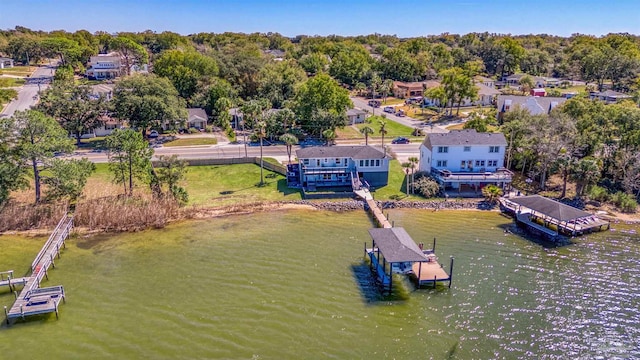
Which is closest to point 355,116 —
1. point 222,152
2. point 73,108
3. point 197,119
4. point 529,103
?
point 197,119

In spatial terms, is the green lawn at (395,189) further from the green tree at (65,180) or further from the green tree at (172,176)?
the green tree at (65,180)

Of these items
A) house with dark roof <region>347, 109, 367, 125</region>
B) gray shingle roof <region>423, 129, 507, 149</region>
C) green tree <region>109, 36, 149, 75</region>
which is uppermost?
green tree <region>109, 36, 149, 75</region>

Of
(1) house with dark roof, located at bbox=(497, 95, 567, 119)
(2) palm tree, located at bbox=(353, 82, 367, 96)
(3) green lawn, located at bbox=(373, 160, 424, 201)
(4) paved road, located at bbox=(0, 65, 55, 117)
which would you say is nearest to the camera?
(3) green lawn, located at bbox=(373, 160, 424, 201)

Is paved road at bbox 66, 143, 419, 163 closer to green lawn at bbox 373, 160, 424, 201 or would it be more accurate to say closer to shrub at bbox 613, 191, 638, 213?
green lawn at bbox 373, 160, 424, 201

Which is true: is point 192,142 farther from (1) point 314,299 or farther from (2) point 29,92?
(2) point 29,92

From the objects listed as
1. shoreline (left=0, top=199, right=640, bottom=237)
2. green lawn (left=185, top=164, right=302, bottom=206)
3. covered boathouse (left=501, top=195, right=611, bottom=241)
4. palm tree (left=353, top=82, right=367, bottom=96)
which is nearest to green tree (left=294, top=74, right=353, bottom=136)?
green lawn (left=185, top=164, right=302, bottom=206)

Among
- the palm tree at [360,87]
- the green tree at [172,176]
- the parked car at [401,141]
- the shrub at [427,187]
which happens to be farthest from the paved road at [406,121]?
the green tree at [172,176]

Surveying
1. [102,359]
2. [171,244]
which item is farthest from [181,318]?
[171,244]
